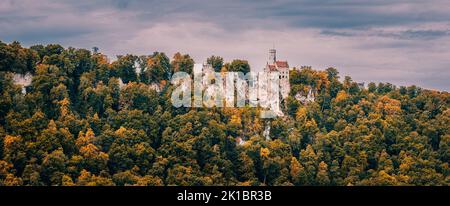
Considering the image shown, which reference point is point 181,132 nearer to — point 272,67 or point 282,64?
point 272,67

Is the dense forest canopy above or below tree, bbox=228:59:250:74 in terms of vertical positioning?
below

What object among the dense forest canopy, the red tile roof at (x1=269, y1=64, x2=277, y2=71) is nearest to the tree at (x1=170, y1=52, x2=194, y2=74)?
the dense forest canopy

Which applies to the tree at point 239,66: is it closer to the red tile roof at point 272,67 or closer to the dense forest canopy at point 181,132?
the dense forest canopy at point 181,132

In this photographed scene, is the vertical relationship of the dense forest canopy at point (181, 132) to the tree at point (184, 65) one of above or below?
below

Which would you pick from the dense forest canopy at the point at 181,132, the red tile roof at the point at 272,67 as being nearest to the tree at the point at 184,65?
the dense forest canopy at the point at 181,132

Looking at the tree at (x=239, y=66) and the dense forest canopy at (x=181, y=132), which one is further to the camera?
the tree at (x=239, y=66)

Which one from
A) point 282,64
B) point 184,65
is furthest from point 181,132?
point 282,64

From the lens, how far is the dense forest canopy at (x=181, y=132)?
6631cm

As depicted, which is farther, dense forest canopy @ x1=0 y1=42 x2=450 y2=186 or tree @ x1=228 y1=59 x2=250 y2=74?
tree @ x1=228 y1=59 x2=250 y2=74

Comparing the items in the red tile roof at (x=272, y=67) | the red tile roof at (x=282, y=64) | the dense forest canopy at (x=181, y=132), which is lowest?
the dense forest canopy at (x=181, y=132)

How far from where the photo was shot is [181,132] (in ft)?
240

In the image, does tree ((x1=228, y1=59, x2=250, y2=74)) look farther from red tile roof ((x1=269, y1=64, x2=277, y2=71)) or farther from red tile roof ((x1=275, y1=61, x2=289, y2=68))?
red tile roof ((x1=275, y1=61, x2=289, y2=68))

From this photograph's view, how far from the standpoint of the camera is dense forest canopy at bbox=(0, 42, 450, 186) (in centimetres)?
6631

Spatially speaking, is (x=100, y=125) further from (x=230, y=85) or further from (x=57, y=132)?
(x=230, y=85)
